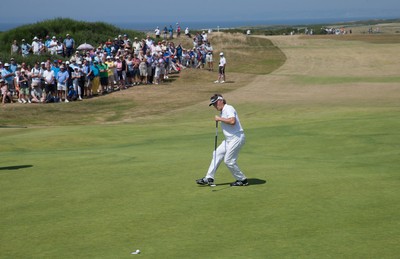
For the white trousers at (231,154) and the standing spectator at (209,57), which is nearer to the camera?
the white trousers at (231,154)

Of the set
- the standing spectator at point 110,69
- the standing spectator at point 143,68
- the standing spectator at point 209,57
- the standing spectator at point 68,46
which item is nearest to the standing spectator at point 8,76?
the standing spectator at point 110,69

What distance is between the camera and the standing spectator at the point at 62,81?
38.1 m

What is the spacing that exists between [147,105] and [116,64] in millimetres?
5280

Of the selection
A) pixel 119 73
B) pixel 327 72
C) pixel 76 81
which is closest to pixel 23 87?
pixel 76 81

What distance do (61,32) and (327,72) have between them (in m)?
23.9

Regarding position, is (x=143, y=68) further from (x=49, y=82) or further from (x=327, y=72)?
(x=327, y=72)

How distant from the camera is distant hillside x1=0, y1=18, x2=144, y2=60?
191ft

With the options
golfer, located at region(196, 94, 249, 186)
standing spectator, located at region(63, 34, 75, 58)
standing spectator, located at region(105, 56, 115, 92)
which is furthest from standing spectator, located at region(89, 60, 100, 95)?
golfer, located at region(196, 94, 249, 186)

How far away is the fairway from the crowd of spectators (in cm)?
430

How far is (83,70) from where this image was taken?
131 feet

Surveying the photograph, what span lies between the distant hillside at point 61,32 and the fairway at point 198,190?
2496 centimetres

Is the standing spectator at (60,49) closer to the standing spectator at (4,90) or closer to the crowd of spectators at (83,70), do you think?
the crowd of spectators at (83,70)

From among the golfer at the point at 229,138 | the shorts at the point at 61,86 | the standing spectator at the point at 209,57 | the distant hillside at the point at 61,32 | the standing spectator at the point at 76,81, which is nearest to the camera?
the golfer at the point at 229,138

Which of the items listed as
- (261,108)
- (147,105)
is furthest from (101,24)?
(261,108)
